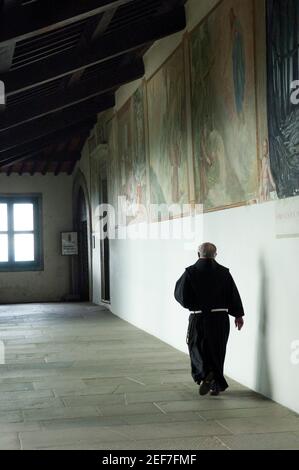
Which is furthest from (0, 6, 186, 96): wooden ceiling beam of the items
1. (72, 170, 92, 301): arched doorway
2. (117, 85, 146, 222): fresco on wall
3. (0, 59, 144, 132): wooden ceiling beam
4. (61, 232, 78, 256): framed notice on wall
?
(61, 232, 78, 256): framed notice on wall

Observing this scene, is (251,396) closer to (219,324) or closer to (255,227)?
(219,324)

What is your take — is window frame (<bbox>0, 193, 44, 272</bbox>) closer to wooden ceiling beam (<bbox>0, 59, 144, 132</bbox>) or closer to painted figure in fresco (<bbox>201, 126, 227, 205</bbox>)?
wooden ceiling beam (<bbox>0, 59, 144, 132</bbox>)

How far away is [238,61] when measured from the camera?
754cm

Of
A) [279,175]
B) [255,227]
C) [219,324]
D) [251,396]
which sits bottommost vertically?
[251,396]

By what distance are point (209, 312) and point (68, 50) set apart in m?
4.92

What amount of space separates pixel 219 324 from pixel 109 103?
9.14 meters

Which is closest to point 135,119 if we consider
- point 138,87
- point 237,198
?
point 138,87

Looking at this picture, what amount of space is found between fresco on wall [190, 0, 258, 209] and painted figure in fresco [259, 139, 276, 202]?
0.58 ft

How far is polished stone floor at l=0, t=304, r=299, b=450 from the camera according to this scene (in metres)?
5.42

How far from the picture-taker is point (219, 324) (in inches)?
281

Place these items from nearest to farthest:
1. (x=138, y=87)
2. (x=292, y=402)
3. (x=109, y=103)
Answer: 1. (x=292, y=402)
2. (x=138, y=87)
3. (x=109, y=103)

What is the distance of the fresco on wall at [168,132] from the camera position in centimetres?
989

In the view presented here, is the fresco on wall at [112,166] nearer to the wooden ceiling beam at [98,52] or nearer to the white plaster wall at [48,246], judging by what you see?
the wooden ceiling beam at [98,52]

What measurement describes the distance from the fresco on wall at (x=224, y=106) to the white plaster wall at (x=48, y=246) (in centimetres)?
1306
